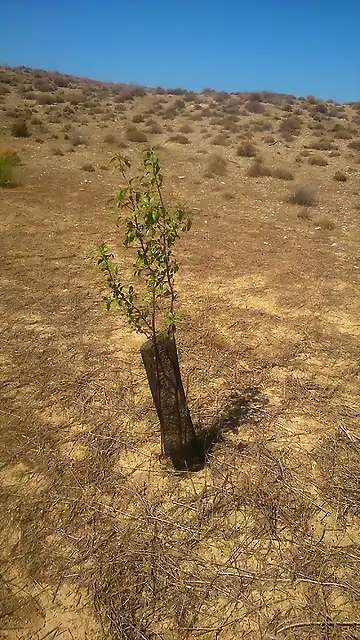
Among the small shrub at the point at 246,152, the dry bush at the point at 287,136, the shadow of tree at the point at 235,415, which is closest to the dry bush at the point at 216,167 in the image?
the small shrub at the point at 246,152

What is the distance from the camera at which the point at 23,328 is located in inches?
182

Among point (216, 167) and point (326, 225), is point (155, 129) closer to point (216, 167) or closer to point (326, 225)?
point (216, 167)

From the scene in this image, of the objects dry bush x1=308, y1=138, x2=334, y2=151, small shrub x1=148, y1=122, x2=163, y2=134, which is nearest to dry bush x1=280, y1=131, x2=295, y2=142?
dry bush x1=308, y1=138, x2=334, y2=151

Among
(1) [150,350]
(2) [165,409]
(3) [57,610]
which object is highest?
(1) [150,350]

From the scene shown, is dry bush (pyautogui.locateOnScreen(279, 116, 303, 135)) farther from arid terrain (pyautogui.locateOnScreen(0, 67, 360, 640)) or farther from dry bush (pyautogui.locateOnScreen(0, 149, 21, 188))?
arid terrain (pyautogui.locateOnScreen(0, 67, 360, 640))

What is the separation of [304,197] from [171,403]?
7.62m

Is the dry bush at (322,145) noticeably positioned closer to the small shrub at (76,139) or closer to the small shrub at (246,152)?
the small shrub at (246,152)

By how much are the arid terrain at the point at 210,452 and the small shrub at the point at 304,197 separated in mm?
1734

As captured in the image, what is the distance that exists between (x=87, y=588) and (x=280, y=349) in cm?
263

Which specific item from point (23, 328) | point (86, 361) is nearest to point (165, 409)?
point (86, 361)

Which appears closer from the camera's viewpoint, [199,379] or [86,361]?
[199,379]

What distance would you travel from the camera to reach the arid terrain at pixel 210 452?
2.22 metres

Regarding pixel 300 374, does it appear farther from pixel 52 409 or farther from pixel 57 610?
pixel 57 610

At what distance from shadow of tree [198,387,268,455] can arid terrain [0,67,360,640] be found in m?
0.02
